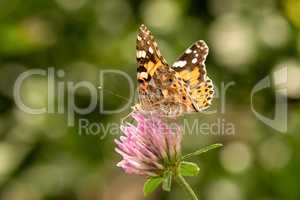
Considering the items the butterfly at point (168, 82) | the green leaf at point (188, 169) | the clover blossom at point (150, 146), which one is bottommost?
the green leaf at point (188, 169)

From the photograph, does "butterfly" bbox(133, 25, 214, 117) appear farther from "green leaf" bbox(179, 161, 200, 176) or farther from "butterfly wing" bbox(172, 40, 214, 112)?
"green leaf" bbox(179, 161, 200, 176)

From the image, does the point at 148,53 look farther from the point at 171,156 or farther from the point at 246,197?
the point at 246,197

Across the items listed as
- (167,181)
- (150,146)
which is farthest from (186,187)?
(150,146)

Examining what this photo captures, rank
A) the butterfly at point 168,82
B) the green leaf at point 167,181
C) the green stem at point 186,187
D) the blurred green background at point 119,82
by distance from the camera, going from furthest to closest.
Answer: the blurred green background at point 119,82 < the butterfly at point 168,82 < the green leaf at point 167,181 < the green stem at point 186,187

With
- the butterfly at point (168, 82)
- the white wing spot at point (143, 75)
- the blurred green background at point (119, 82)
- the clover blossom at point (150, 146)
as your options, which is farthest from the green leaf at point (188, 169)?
the blurred green background at point (119, 82)

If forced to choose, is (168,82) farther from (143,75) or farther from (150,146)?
(150,146)

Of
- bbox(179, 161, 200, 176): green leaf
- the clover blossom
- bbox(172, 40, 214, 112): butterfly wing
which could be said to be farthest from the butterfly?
bbox(179, 161, 200, 176): green leaf

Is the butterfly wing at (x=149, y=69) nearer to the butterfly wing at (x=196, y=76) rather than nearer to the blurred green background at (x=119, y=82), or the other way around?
the butterfly wing at (x=196, y=76)

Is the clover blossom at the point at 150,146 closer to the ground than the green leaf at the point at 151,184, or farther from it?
farther from it
